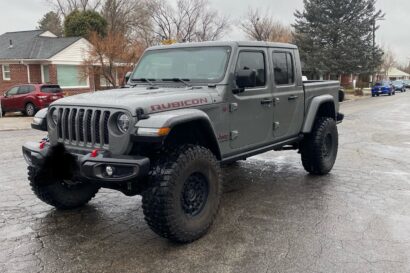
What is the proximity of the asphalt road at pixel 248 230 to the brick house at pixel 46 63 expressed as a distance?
19.9 meters

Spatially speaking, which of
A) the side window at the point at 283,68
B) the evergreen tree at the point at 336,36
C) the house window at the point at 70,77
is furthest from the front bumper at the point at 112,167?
the evergreen tree at the point at 336,36

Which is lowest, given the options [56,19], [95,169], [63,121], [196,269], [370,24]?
[196,269]

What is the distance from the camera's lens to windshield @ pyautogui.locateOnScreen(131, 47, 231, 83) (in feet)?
15.8

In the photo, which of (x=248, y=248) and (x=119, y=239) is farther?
(x=119, y=239)

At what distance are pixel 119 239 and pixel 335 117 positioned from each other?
4.52m

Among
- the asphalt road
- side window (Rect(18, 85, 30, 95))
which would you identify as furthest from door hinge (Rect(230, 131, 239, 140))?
side window (Rect(18, 85, 30, 95))

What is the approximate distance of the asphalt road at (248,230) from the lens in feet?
12.0

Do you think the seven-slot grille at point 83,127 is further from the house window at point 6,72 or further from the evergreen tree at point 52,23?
the evergreen tree at point 52,23

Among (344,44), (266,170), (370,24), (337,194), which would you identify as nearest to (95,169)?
(337,194)

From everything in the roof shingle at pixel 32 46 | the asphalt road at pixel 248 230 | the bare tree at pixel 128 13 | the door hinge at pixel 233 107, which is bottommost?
the asphalt road at pixel 248 230

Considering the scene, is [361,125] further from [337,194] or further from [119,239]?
[119,239]

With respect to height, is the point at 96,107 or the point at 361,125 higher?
the point at 96,107

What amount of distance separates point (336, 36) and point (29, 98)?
84.2 ft

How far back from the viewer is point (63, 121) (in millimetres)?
4145
